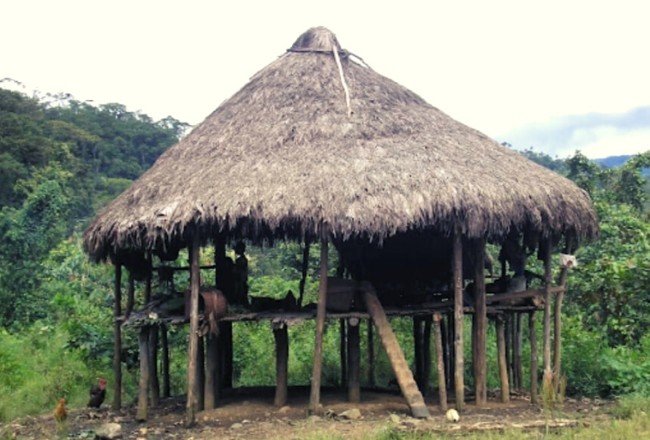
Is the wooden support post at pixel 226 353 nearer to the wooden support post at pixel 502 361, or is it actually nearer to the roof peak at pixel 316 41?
the wooden support post at pixel 502 361

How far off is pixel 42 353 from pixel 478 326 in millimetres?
8710

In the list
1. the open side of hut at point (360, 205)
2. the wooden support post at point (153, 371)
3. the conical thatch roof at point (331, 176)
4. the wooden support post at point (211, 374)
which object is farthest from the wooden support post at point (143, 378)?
the conical thatch roof at point (331, 176)

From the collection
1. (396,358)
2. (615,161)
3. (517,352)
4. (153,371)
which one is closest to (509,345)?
(517,352)

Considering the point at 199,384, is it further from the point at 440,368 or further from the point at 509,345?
the point at 509,345

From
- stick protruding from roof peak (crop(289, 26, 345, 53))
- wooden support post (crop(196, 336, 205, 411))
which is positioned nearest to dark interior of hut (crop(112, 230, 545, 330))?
wooden support post (crop(196, 336, 205, 411))

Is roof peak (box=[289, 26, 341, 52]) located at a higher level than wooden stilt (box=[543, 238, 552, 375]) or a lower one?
higher

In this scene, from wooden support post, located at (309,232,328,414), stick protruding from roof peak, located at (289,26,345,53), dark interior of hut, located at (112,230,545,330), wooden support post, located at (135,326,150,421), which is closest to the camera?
wooden support post, located at (309,232,328,414)

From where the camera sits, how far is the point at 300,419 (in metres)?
8.74

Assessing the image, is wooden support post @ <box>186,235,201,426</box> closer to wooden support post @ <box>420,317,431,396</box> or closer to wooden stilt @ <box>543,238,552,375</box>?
wooden support post @ <box>420,317,431,396</box>

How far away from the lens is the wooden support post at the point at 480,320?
9359 mm

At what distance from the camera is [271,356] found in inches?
563

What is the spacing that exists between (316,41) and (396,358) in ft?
18.1

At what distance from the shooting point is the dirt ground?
805 cm

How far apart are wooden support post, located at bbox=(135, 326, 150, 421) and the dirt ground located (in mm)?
147
